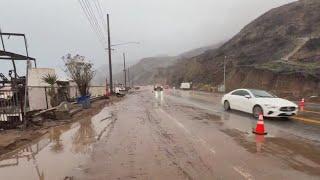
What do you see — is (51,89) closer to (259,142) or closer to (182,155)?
(259,142)

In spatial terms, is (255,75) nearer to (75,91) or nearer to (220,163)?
(75,91)

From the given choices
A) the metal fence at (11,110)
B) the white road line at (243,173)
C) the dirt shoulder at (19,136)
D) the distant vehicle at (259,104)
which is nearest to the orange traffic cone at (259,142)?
the white road line at (243,173)

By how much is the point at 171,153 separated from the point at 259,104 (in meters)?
9.96

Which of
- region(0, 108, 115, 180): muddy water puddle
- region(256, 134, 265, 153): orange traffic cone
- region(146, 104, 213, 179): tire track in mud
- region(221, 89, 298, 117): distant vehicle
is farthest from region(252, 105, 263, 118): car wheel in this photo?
region(0, 108, 115, 180): muddy water puddle

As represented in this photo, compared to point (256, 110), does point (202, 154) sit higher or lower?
lower

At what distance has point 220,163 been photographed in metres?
8.75

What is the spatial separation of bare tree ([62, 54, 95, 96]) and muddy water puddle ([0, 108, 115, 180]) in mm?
15207

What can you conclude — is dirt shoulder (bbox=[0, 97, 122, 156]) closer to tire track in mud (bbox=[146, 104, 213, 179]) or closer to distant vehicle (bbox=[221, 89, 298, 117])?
tire track in mud (bbox=[146, 104, 213, 179])

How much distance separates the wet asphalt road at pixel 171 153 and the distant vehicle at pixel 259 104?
257 cm

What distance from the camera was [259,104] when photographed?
1889cm

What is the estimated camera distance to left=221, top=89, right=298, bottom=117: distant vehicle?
714 inches

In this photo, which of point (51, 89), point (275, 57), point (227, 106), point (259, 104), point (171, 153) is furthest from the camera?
point (275, 57)

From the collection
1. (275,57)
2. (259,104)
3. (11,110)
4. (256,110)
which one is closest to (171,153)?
(11,110)

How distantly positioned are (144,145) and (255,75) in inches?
2128
